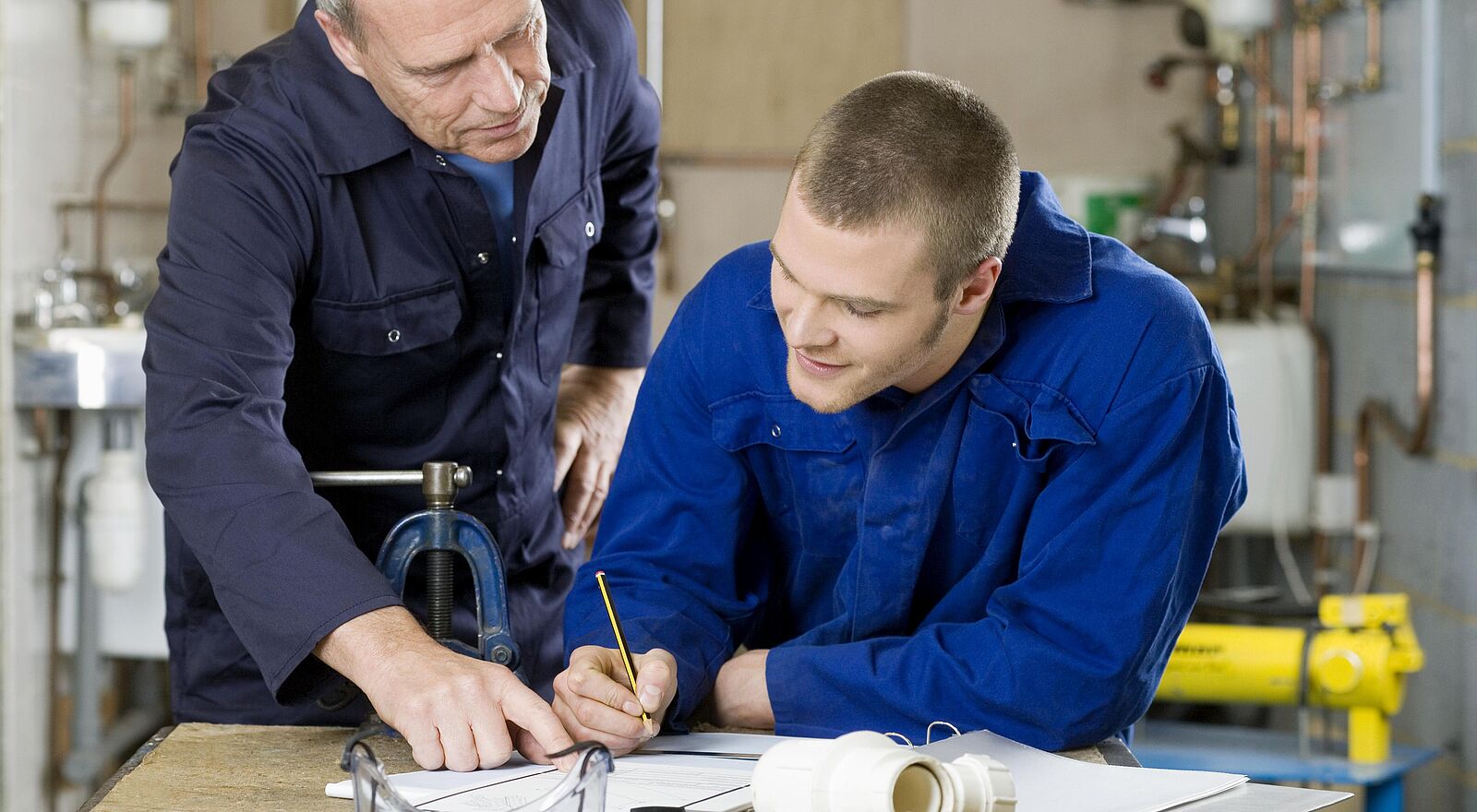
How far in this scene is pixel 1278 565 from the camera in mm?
3732

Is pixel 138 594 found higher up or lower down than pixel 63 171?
lower down

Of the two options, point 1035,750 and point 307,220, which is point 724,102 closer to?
point 307,220

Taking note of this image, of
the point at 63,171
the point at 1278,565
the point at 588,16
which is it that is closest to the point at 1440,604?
the point at 1278,565

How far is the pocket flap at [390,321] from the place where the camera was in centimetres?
178

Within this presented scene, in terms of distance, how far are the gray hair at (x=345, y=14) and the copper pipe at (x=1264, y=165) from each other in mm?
2584

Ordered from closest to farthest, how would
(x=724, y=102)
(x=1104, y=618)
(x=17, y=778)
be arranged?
(x=1104, y=618) → (x=17, y=778) → (x=724, y=102)

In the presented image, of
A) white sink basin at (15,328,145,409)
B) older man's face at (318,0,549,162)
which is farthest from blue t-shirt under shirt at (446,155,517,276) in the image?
white sink basin at (15,328,145,409)

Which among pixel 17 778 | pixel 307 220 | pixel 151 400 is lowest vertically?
pixel 17 778

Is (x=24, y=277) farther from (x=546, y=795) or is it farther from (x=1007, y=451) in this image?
(x=546, y=795)

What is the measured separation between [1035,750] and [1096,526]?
0.21 m

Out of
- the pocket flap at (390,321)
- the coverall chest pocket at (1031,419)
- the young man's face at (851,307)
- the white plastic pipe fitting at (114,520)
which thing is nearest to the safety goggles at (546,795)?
the young man's face at (851,307)

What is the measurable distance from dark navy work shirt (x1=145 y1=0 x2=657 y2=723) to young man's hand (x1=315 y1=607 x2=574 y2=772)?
0.08 metres

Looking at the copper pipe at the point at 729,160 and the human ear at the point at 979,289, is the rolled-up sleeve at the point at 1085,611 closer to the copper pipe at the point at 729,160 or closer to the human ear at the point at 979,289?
the human ear at the point at 979,289

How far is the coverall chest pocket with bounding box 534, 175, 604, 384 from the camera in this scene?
6.40 feet
